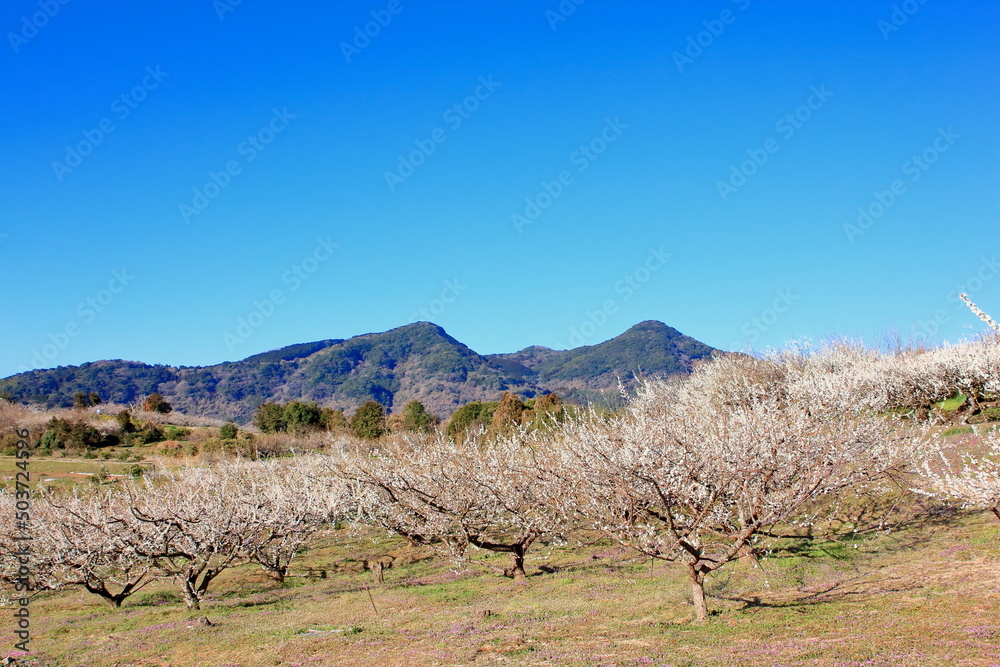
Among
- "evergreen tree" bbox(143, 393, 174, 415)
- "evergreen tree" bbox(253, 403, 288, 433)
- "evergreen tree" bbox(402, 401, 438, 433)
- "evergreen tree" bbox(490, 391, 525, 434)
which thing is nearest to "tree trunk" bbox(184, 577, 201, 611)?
"evergreen tree" bbox(490, 391, 525, 434)

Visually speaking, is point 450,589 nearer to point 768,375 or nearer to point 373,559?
point 373,559

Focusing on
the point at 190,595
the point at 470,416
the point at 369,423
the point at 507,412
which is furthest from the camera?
the point at 369,423

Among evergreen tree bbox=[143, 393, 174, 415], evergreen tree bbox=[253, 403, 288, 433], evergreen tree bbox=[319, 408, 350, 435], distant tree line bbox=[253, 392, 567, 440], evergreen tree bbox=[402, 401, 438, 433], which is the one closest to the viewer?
distant tree line bbox=[253, 392, 567, 440]

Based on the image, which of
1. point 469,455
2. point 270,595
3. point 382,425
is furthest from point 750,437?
point 382,425

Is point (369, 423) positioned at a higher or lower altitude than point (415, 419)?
higher

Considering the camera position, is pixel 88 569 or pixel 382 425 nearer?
pixel 88 569

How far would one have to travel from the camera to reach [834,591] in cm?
1378

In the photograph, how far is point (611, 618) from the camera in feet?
44.5

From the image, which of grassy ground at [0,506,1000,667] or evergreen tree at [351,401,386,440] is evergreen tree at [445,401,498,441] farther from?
grassy ground at [0,506,1000,667]

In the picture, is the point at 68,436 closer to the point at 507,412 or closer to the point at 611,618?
the point at 507,412

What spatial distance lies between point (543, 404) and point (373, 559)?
74.6ft

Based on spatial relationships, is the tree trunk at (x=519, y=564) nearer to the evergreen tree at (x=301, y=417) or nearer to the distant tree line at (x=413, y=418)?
the distant tree line at (x=413, y=418)

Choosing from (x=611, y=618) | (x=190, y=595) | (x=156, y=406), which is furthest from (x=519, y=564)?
(x=156, y=406)

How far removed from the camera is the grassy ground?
33.8 ft
